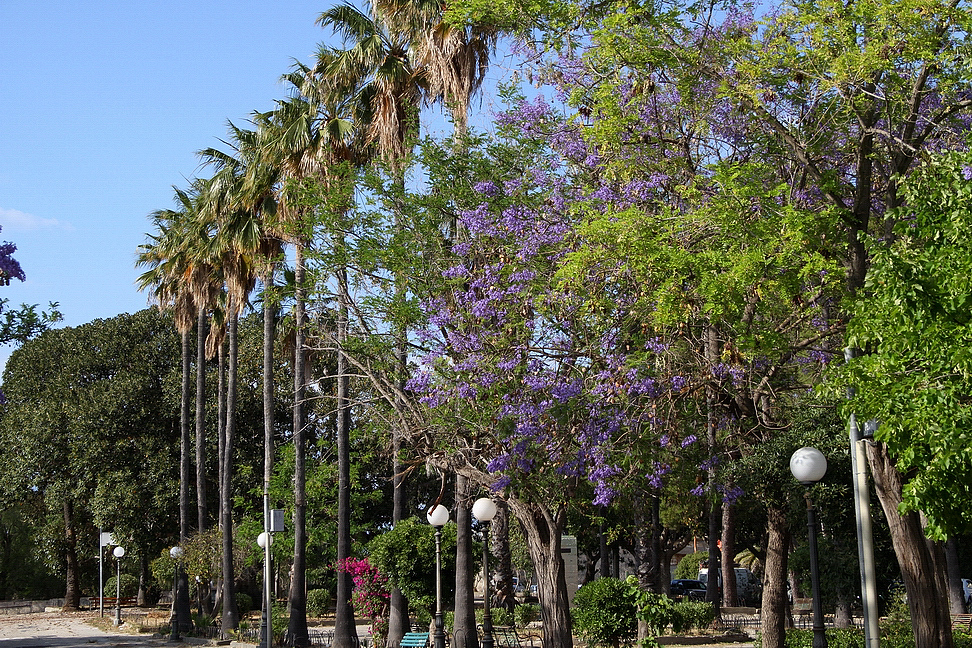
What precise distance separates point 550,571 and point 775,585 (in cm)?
419

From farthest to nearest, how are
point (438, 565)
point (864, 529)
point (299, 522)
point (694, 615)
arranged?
point (299, 522)
point (694, 615)
point (438, 565)
point (864, 529)

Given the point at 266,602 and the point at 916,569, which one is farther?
the point at 266,602

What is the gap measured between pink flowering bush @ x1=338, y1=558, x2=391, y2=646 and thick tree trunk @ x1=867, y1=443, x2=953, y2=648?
45.6 ft

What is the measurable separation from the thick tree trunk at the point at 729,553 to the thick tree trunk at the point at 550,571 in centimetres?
1169

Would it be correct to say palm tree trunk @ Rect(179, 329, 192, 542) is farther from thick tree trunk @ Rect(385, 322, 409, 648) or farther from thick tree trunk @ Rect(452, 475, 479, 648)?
thick tree trunk @ Rect(452, 475, 479, 648)

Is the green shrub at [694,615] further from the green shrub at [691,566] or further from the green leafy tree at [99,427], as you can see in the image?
the green shrub at [691,566]

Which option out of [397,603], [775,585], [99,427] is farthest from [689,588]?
[775,585]

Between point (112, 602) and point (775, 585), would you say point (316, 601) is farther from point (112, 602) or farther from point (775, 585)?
point (775, 585)

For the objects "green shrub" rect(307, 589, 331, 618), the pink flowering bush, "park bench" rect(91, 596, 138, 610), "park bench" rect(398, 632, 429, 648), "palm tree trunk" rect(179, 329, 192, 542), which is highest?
"palm tree trunk" rect(179, 329, 192, 542)

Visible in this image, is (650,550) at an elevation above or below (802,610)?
above

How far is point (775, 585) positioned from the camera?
61.6ft

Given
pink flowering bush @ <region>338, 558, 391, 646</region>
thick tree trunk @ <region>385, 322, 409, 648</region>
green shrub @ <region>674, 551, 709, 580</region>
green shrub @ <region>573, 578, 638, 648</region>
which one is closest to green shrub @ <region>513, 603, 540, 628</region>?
pink flowering bush @ <region>338, 558, 391, 646</region>

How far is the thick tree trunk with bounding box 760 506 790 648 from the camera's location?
18.5 meters

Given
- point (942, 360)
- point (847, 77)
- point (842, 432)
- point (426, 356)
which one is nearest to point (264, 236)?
point (426, 356)
